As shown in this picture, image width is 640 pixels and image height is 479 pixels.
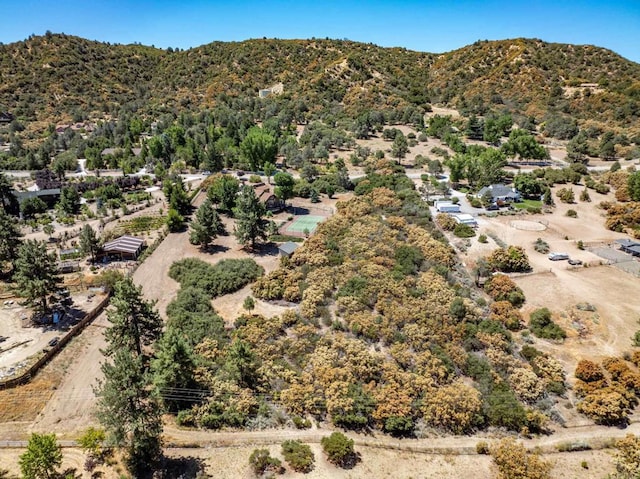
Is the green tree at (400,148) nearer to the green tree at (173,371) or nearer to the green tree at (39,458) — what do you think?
the green tree at (173,371)

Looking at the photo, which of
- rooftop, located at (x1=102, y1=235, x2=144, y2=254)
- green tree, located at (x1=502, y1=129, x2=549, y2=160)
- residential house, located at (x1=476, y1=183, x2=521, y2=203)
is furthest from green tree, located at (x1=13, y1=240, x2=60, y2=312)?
green tree, located at (x1=502, y1=129, x2=549, y2=160)

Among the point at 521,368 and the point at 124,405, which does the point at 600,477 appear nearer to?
the point at 521,368

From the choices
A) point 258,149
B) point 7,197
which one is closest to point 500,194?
point 258,149

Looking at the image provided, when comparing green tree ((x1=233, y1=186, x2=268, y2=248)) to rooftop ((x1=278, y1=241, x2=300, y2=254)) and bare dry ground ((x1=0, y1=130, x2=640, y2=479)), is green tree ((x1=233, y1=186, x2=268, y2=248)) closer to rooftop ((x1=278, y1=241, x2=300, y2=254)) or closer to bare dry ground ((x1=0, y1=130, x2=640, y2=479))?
bare dry ground ((x1=0, y1=130, x2=640, y2=479))

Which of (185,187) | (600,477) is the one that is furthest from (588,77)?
(600,477)

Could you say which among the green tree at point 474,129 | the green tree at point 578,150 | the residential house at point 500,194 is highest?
the green tree at point 474,129

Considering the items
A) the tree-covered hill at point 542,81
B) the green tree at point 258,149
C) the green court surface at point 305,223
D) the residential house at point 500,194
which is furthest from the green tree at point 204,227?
the tree-covered hill at point 542,81
